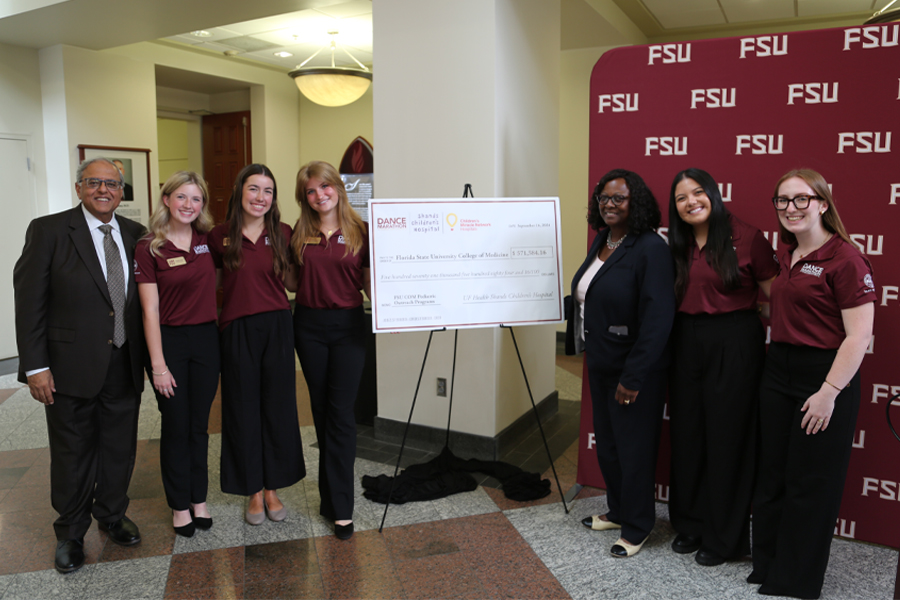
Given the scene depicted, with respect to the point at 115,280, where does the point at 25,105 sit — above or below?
above

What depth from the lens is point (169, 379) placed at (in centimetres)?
274

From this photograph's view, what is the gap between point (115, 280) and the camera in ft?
8.82

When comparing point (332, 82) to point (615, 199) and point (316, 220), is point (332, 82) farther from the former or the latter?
point (615, 199)

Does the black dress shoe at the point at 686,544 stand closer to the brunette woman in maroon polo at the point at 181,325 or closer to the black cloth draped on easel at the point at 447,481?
the black cloth draped on easel at the point at 447,481

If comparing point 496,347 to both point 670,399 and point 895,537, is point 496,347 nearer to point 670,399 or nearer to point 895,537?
point 670,399

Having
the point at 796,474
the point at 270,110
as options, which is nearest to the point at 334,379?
the point at 796,474

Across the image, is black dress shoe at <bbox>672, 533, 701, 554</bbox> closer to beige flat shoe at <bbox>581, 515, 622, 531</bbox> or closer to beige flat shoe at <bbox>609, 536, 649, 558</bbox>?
beige flat shoe at <bbox>609, 536, 649, 558</bbox>

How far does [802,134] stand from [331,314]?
218cm

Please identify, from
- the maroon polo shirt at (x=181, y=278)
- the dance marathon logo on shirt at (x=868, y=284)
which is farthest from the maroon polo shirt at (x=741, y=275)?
the maroon polo shirt at (x=181, y=278)

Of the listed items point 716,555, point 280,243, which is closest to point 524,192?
point 280,243

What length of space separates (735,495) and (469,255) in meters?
1.52

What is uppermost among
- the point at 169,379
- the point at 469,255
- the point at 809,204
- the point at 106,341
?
the point at 809,204

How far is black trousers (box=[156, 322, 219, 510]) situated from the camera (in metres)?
2.78

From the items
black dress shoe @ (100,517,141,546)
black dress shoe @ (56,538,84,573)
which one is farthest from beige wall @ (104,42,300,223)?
black dress shoe @ (56,538,84,573)
